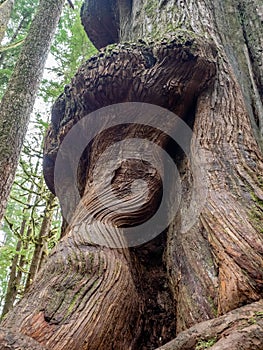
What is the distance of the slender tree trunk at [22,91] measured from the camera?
3.79 m

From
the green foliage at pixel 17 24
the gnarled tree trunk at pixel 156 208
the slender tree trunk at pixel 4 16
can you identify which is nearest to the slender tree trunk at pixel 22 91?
the slender tree trunk at pixel 4 16

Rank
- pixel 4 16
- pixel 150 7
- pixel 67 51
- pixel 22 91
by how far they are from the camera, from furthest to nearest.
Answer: pixel 67 51
pixel 4 16
pixel 22 91
pixel 150 7

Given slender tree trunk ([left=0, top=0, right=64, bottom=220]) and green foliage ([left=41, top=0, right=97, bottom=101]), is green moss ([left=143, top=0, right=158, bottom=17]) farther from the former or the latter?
green foliage ([left=41, top=0, right=97, bottom=101])

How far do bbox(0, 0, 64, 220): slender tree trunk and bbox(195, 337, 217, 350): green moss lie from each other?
314 centimetres

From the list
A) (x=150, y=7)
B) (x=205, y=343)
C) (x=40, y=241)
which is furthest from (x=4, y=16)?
(x=205, y=343)

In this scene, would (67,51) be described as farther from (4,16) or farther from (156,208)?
(156,208)

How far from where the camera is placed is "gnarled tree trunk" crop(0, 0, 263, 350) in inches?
46.9

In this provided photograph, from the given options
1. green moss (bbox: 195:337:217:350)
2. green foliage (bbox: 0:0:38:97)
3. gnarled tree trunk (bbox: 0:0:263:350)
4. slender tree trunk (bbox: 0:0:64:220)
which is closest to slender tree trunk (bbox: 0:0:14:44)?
slender tree trunk (bbox: 0:0:64:220)

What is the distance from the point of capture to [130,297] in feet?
4.76

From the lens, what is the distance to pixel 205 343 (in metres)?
0.98

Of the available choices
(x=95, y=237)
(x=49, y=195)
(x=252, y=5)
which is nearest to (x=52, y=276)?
(x=95, y=237)

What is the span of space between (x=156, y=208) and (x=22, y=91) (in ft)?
9.95

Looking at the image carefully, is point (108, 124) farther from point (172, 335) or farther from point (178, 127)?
point (172, 335)

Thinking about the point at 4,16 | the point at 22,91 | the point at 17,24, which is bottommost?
the point at 22,91
